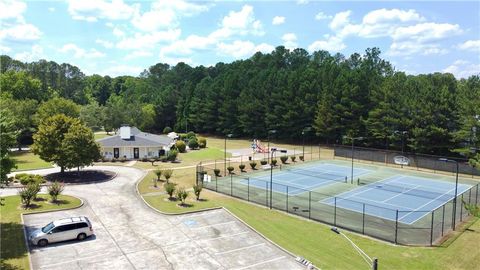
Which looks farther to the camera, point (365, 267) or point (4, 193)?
point (4, 193)

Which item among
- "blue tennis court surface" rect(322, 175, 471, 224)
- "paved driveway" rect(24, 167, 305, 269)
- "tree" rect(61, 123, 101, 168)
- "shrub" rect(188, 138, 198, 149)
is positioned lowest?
"paved driveway" rect(24, 167, 305, 269)

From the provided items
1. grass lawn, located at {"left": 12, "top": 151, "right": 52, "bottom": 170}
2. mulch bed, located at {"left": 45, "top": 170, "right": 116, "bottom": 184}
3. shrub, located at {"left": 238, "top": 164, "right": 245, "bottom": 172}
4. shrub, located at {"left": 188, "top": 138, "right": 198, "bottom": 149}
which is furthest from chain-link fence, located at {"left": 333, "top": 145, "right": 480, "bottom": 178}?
grass lawn, located at {"left": 12, "top": 151, "right": 52, "bottom": 170}

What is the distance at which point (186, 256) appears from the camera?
24.2 m

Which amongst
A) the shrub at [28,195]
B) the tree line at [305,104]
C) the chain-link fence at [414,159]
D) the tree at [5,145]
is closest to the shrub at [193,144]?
the tree line at [305,104]

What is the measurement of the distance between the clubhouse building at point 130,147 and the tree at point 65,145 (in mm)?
14801

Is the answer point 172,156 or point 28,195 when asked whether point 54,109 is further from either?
point 28,195

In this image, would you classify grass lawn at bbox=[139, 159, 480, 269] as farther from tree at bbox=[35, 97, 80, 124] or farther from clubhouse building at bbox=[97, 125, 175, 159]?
tree at bbox=[35, 97, 80, 124]

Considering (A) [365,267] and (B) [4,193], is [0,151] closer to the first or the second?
(B) [4,193]

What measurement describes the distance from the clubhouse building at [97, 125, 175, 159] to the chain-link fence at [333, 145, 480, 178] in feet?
92.0

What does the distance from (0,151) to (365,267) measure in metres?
22.2

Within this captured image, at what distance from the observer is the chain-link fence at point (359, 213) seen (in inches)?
1117

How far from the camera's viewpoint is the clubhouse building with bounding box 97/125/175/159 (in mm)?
58938

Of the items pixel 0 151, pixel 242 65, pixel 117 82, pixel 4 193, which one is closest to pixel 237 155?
pixel 4 193

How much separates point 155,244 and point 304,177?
2622 centimetres
